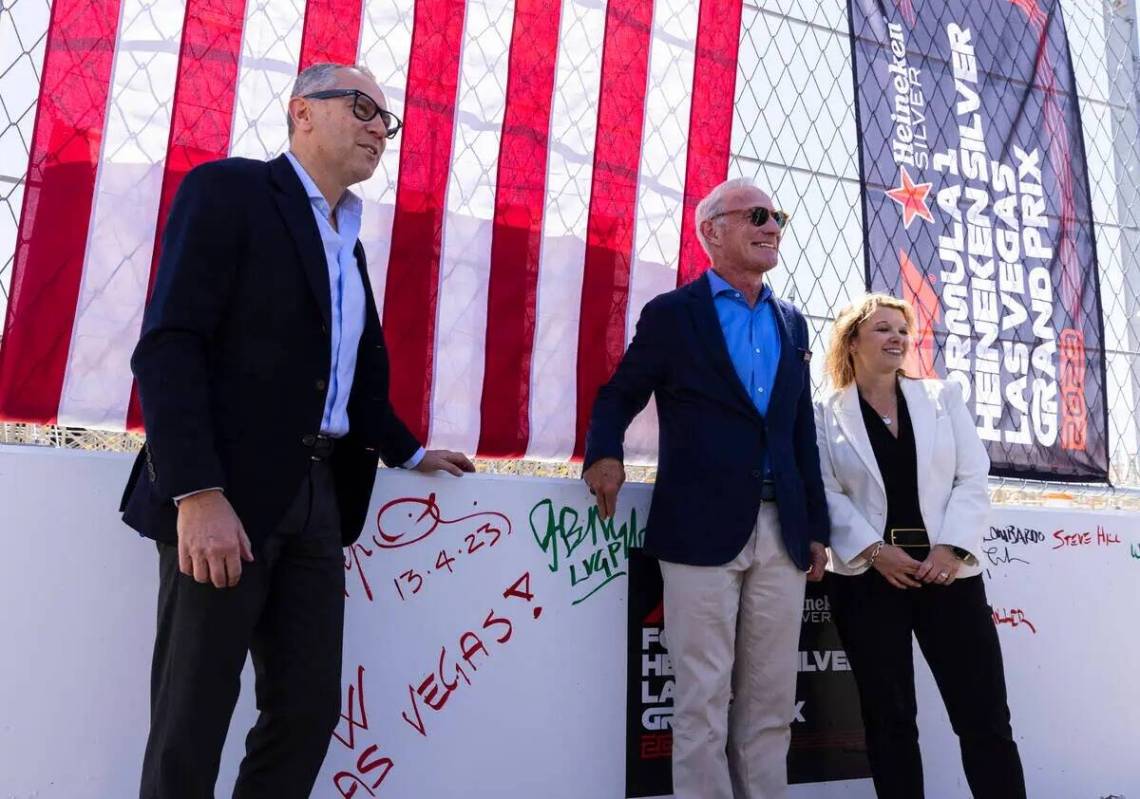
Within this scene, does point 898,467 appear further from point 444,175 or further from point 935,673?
point 444,175

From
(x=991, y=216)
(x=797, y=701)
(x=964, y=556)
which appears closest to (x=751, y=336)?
(x=964, y=556)

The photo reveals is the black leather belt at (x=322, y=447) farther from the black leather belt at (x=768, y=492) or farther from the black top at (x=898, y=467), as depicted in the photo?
the black top at (x=898, y=467)

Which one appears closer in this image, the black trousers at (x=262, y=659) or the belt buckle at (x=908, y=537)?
the black trousers at (x=262, y=659)

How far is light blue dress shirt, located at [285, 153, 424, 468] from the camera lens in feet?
5.75

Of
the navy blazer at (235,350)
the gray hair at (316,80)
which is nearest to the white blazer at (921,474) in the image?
the navy blazer at (235,350)

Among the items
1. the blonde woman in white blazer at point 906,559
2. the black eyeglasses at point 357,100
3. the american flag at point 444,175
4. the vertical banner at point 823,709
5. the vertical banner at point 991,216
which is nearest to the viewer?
the black eyeglasses at point 357,100

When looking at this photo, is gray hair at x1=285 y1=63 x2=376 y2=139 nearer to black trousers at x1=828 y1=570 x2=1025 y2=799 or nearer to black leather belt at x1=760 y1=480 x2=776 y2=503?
black leather belt at x1=760 y1=480 x2=776 y2=503

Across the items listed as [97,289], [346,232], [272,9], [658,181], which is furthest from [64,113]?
[658,181]

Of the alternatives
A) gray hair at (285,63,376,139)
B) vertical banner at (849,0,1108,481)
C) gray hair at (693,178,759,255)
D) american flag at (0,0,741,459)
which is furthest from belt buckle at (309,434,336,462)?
vertical banner at (849,0,1108,481)

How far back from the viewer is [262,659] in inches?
67.0

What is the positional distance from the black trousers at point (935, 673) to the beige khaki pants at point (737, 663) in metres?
0.22

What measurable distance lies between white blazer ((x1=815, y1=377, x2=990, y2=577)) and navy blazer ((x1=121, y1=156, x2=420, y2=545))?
143cm

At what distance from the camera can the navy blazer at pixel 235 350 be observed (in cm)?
148

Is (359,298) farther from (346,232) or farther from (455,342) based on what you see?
(455,342)
